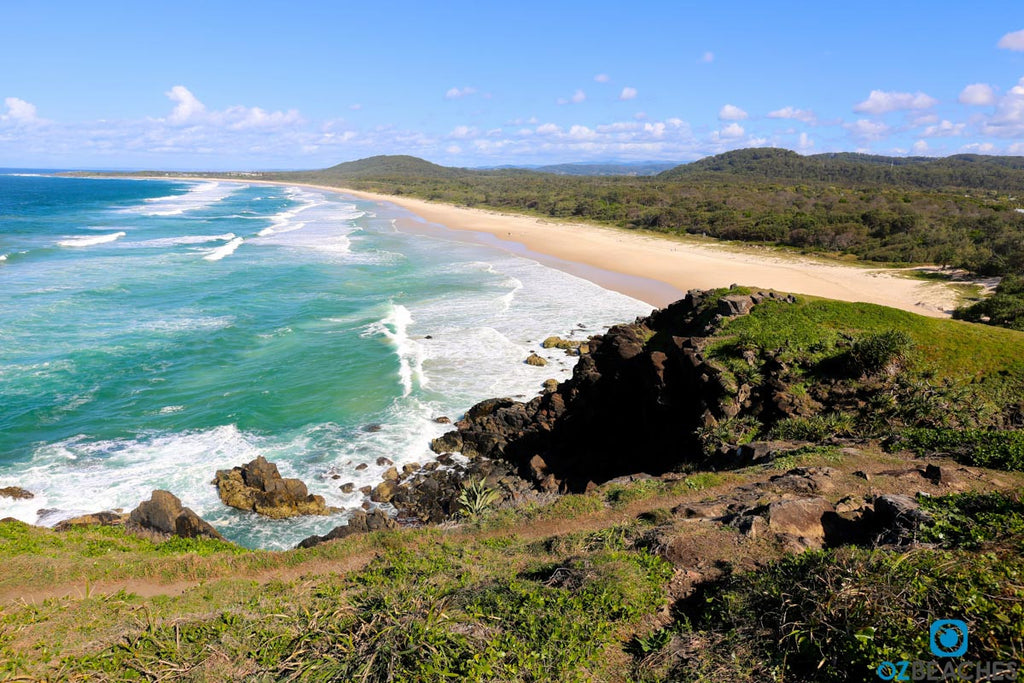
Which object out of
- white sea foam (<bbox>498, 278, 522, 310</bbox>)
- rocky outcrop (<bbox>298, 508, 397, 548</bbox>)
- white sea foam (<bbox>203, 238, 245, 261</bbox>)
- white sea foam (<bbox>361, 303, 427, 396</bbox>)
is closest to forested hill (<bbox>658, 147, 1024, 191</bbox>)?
white sea foam (<bbox>498, 278, 522, 310</bbox>)

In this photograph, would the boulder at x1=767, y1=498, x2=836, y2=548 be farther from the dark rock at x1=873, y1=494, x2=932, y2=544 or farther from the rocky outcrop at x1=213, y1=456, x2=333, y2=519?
the rocky outcrop at x1=213, y1=456, x2=333, y2=519

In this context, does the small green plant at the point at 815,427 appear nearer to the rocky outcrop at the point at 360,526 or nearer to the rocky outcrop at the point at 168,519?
the rocky outcrop at the point at 360,526

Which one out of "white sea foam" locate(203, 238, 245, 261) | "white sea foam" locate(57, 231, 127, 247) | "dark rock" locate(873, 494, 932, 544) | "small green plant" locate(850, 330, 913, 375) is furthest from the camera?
"white sea foam" locate(57, 231, 127, 247)

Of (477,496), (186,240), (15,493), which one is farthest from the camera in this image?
(186,240)

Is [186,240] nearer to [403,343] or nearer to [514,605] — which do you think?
[403,343]

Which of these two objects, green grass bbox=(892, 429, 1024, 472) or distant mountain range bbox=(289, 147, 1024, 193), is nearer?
green grass bbox=(892, 429, 1024, 472)

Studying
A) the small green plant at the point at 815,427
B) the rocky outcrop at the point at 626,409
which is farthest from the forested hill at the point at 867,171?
the small green plant at the point at 815,427

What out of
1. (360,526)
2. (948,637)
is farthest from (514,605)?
(360,526)
